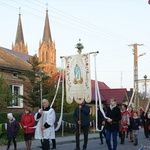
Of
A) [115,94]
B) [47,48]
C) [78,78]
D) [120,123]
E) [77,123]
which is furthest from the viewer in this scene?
[47,48]

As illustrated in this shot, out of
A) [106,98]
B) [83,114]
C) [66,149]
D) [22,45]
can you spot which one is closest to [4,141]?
[66,149]

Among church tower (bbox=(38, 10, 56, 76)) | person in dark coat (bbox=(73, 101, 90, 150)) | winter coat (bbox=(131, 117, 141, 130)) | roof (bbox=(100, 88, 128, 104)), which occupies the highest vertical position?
church tower (bbox=(38, 10, 56, 76))

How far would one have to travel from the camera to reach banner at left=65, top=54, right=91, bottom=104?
47.1 ft

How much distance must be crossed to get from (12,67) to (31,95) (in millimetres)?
3086

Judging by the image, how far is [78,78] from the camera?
14.6 meters

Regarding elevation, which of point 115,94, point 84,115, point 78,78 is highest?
point 78,78

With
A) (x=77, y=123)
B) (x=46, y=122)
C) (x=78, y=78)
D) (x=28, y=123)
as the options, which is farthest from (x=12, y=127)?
(x=46, y=122)

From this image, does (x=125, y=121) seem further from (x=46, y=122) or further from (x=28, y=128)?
(x=46, y=122)

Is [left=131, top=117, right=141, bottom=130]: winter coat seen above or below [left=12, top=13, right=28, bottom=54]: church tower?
below

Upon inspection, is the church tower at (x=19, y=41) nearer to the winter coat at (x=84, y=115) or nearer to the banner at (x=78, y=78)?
the banner at (x=78, y=78)

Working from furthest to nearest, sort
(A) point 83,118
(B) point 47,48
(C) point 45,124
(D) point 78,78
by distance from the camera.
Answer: (B) point 47,48
(D) point 78,78
(A) point 83,118
(C) point 45,124

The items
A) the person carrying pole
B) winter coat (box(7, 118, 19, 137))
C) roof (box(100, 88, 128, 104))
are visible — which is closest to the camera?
the person carrying pole

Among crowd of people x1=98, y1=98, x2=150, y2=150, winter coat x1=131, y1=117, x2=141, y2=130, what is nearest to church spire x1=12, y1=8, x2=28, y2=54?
crowd of people x1=98, y1=98, x2=150, y2=150

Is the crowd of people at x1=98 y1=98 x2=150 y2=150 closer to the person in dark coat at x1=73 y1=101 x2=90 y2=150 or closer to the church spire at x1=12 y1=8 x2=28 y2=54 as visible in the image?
the person in dark coat at x1=73 y1=101 x2=90 y2=150
